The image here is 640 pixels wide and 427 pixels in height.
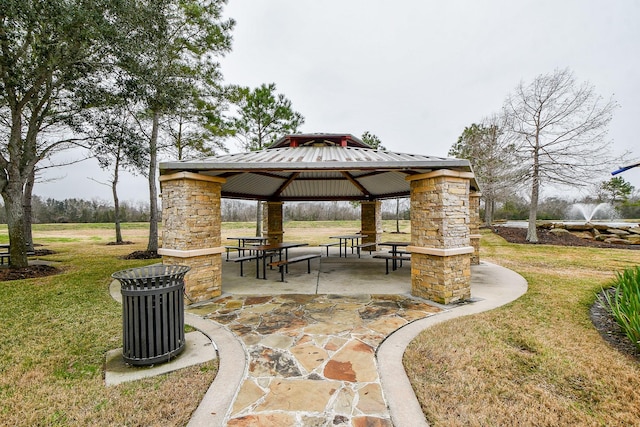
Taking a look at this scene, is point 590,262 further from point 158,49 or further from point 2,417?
point 158,49

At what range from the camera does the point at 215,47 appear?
11.7m

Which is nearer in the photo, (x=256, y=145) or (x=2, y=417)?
(x=2, y=417)

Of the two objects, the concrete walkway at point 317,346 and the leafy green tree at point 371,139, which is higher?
the leafy green tree at point 371,139

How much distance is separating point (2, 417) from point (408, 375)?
3.71 m

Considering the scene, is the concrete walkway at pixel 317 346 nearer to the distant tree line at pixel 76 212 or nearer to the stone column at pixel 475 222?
the stone column at pixel 475 222

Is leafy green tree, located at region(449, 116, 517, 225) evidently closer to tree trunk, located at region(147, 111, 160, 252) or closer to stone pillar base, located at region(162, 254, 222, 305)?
stone pillar base, located at region(162, 254, 222, 305)

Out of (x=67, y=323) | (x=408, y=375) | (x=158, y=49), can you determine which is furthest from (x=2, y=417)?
(x=158, y=49)

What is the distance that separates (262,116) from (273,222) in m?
7.63

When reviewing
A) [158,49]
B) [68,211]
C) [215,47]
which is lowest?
[68,211]

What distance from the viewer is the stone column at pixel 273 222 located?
489 inches

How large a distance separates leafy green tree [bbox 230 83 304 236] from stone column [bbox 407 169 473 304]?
1279cm

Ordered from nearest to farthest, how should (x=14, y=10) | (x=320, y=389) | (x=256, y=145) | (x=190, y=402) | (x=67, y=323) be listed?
(x=190, y=402), (x=320, y=389), (x=67, y=323), (x=14, y=10), (x=256, y=145)

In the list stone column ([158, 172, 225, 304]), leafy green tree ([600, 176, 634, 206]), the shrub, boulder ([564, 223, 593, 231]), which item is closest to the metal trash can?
stone column ([158, 172, 225, 304])

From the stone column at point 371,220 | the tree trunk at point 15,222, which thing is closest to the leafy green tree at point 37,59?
the tree trunk at point 15,222
